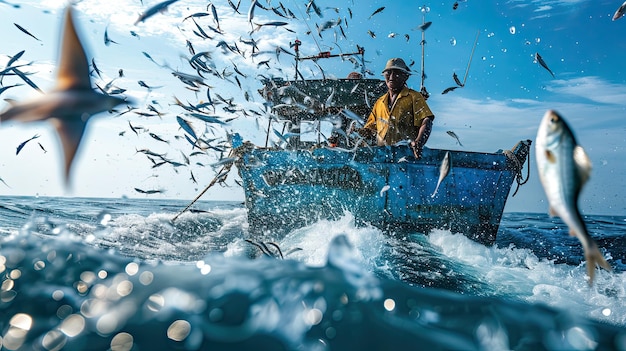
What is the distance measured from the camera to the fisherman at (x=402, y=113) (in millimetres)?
7961

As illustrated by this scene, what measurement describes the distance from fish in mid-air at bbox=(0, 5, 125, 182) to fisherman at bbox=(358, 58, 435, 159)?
6793mm

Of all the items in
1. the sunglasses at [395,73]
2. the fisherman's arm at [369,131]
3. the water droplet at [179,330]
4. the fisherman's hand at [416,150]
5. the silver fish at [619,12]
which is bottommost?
the fisherman's arm at [369,131]

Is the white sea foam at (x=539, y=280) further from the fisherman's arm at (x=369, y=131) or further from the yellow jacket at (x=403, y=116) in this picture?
the fisherman's arm at (x=369, y=131)

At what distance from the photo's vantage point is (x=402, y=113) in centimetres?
829

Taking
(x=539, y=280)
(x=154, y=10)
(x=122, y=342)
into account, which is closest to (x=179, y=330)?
(x=122, y=342)

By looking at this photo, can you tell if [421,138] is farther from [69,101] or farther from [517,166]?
[69,101]

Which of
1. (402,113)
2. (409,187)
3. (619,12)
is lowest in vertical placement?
(409,187)

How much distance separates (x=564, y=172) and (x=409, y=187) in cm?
667

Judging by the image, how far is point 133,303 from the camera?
7.36 ft

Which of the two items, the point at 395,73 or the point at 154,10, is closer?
the point at 154,10

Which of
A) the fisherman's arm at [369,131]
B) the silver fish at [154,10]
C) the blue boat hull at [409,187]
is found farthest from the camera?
the fisherman's arm at [369,131]

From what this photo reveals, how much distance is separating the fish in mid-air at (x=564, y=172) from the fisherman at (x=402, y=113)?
20.8ft

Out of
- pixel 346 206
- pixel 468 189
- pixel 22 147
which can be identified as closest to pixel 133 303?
pixel 22 147

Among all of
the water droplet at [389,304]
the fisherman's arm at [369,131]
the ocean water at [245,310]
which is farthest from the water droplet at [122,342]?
the fisherman's arm at [369,131]
